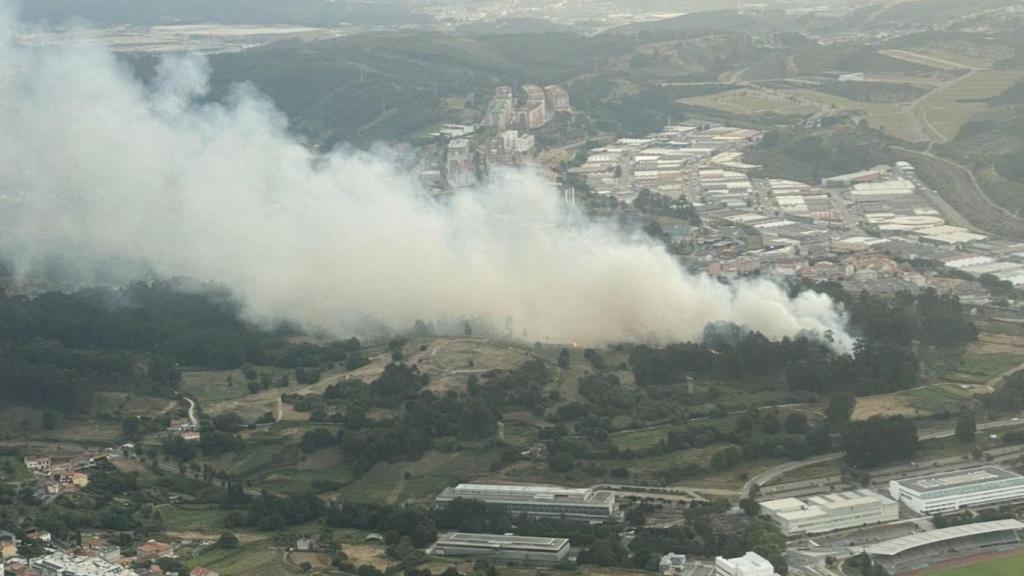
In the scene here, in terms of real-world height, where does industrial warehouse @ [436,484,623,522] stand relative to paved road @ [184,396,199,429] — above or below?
above

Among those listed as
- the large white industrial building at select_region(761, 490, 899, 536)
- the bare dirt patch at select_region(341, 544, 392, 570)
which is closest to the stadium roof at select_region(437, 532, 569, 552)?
the bare dirt patch at select_region(341, 544, 392, 570)

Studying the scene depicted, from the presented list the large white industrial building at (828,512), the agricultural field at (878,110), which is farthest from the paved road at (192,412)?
the agricultural field at (878,110)

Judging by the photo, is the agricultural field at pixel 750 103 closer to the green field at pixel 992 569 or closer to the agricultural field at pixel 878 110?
the agricultural field at pixel 878 110

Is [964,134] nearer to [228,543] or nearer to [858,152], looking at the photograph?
[858,152]

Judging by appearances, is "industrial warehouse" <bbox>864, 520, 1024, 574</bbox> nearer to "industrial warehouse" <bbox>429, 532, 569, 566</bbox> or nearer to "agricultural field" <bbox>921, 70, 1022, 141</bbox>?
"industrial warehouse" <bbox>429, 532, 569, 566</bbox>

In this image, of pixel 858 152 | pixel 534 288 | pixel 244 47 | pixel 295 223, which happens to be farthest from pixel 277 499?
pixel 244 47
